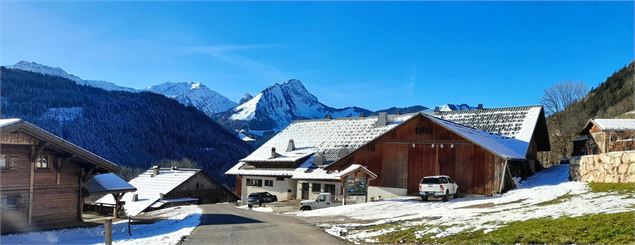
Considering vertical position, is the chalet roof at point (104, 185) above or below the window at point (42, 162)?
below

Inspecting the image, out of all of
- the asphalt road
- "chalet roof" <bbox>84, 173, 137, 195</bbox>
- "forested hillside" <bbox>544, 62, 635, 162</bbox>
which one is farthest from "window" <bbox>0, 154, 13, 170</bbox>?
"forested hillside" <bbox>544, 62, 635, 162</bbox>

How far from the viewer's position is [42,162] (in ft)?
88.1

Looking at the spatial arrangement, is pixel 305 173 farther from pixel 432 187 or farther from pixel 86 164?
pixel 86 164

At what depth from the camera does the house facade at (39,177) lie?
24.8 meters

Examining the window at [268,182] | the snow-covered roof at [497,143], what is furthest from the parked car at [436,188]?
the window at [268,182]

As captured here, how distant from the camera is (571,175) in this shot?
33156 mm

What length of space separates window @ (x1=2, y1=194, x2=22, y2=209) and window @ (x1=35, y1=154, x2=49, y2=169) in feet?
6.43

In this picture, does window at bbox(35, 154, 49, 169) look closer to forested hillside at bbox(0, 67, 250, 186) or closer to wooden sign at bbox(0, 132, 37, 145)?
wooden sign at bbox(0, 132, 37, 145)

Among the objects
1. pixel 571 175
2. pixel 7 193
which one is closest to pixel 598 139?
pixel 571 175

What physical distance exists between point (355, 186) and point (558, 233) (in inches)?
904

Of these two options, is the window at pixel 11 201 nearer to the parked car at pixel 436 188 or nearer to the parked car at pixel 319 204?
the parked car at pixel 319 204

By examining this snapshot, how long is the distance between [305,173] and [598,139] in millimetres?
27252

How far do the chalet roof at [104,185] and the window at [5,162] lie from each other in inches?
196

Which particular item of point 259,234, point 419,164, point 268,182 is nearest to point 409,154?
point 419,164
